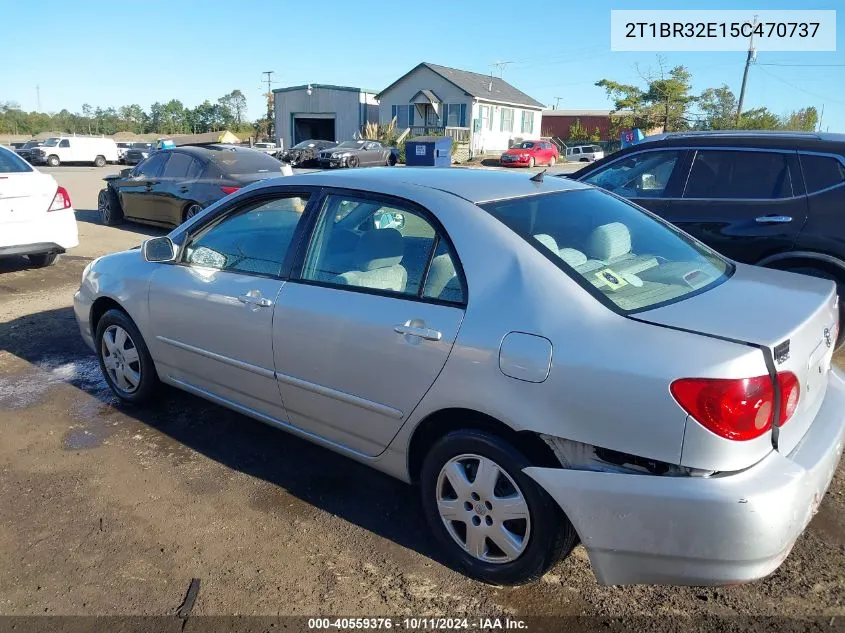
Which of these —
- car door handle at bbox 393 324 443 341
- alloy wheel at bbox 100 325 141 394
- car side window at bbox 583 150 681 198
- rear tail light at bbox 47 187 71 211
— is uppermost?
car side window at bbox 583 150 681 198

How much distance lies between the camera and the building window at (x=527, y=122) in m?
49.9

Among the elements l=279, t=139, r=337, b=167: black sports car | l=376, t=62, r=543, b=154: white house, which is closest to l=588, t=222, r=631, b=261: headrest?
l=279, t=139, r=337, b=167: black sports car

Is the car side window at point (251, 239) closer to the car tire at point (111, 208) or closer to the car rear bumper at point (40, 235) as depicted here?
the car rear bumper at point (40, 235)

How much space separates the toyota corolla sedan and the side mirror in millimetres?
229

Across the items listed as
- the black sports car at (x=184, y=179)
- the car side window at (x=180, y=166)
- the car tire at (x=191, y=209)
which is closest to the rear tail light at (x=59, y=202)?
the black sports car at (x=184, y=179)

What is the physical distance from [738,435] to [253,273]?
240 cm

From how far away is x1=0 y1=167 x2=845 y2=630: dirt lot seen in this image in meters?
2.62

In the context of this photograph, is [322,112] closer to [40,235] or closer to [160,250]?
[40,235]

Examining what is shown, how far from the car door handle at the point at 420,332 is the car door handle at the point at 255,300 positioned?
84 cm

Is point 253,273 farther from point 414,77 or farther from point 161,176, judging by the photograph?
point 414,77

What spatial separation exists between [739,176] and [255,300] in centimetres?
401

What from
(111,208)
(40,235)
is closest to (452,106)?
(111,208)

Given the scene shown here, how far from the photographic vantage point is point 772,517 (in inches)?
82.1

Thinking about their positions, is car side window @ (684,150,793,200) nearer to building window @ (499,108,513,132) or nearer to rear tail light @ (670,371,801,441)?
rear tail light @ (670,371,801,441)
